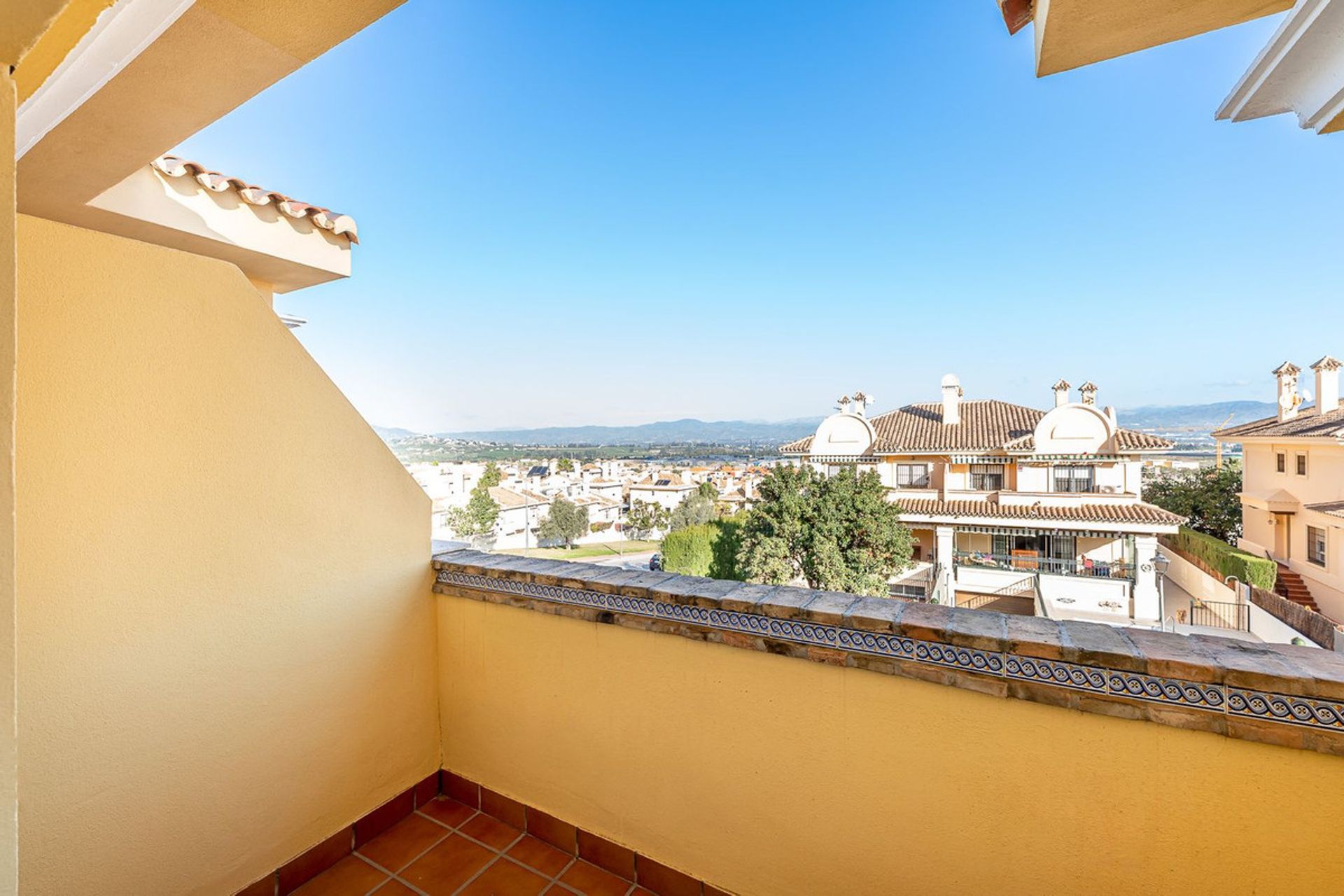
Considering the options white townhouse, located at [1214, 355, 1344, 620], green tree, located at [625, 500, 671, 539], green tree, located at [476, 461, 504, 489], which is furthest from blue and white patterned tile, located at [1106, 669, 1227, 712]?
green tree, located at [625, 500, 671, 539]

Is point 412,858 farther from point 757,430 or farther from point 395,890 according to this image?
point 757,430

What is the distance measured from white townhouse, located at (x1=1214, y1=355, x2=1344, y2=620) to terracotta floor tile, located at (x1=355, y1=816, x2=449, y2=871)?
13938 mm

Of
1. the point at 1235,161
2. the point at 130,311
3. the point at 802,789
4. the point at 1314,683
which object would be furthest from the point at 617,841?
the point at 1235,161

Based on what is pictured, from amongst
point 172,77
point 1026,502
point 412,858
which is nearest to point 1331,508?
point 1026,502

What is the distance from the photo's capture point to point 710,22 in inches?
350

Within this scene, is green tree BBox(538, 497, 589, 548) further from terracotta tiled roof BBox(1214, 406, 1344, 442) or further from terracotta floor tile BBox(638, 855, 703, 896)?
terracotta tiled roof BBox(1214, 406, 1344, 442)

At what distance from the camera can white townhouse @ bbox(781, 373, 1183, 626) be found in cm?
1384

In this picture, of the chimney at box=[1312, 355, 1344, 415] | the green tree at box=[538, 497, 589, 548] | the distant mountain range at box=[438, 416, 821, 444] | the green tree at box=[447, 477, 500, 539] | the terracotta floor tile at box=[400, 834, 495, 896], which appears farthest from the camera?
the green tree at box=[538, 497, 589, 548]

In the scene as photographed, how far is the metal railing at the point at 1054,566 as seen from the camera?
14.3m

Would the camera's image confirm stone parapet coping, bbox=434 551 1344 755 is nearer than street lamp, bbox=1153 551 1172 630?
Yes

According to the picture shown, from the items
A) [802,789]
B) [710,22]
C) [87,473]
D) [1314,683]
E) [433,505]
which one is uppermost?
[710,22]

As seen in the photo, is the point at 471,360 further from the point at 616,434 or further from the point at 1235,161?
the point at 1235,161

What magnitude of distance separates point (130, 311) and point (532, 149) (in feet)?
44.6

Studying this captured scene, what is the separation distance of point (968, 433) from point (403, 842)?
1759 centimetres
